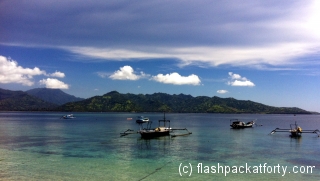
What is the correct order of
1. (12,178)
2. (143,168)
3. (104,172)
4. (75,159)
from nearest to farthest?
(12,178)
(104,172)
(143,168)
(75,159)

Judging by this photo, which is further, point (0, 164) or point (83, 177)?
point (0, 164)

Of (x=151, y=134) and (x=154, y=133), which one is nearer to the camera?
(x=151, y=134)

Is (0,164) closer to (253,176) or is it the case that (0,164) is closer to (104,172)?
(104,172)

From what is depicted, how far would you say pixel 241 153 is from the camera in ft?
136

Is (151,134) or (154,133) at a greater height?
(154,133)

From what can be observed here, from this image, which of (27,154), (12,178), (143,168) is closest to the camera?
(12,178)

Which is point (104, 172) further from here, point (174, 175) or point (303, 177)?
point (303, 177)

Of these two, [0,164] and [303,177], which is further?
[0,164]

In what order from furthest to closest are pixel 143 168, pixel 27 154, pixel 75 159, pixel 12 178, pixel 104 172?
pixel 27 154 → pixel 75 159 → pixel 143 168 → pixel 104 172 → pixel 12 178

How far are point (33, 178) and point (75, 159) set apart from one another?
897 centimetres

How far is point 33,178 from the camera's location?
26938mm

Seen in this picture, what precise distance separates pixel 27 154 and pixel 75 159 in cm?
910

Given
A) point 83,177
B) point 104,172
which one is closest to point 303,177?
point 104,172

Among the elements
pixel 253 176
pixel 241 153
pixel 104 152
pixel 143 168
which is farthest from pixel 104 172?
pixel 241 153
